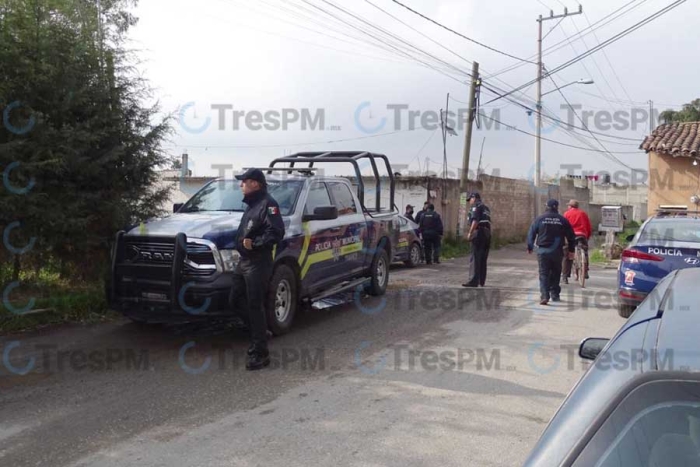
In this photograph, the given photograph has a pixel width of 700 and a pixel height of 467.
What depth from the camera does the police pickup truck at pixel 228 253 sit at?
671 centimetres

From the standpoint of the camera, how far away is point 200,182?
88.2 feet

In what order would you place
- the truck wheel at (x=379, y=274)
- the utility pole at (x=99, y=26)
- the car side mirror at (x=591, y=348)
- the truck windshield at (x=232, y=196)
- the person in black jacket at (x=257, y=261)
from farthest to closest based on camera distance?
the truck wheel at (x=379, y=274), the utility pole at (x=99, y=26), the truck windshield at (x=232, y=196), the person in black jacket at (x=257, y=261), the car side mirror at (x=591, y=348)

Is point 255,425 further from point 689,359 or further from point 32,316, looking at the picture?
point 32,316

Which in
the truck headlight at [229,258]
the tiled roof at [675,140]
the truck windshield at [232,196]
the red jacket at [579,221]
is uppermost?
the tiled roof at [675,140]

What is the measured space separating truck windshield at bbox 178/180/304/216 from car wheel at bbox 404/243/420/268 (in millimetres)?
8006

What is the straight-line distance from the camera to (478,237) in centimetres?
1138

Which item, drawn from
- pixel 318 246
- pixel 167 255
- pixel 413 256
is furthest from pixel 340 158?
pixel 413 256

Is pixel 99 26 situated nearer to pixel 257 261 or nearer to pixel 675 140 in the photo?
pixel 257 261

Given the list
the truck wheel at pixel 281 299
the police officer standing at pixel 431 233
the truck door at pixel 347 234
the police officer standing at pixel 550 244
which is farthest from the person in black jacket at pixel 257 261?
the police officer standing at pixel 431 233

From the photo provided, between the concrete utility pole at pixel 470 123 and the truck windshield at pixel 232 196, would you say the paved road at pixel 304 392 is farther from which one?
the concrete utility pole at pixel 470 123

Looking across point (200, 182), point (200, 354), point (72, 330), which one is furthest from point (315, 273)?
point (200, 182)

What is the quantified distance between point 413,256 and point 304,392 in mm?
10882

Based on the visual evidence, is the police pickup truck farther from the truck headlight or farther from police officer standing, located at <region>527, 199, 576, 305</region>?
police officer standing, located at <region>527, 199, 576, 305</region>

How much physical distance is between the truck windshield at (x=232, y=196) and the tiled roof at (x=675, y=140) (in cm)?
1477
